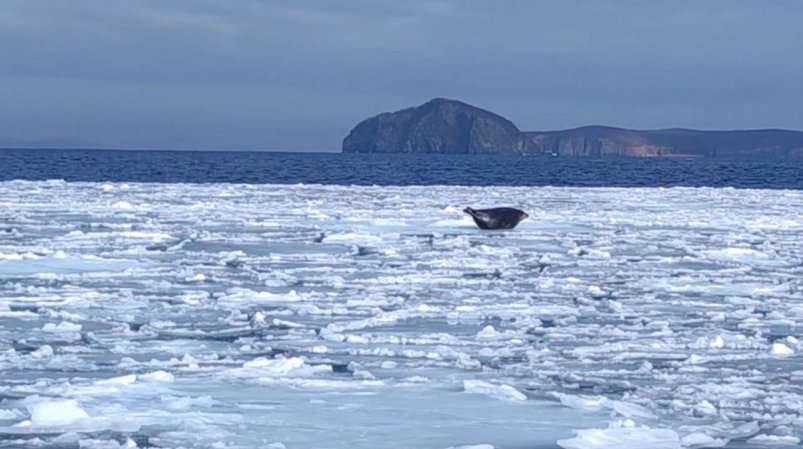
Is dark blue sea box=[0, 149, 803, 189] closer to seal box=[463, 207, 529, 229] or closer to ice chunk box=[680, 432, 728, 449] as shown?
seal box=[463, 207, 529, 229]

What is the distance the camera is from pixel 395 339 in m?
7.27

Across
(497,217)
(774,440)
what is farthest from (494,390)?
(497,217)

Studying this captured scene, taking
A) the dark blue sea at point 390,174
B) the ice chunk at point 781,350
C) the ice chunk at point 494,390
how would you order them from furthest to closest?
the dark blue sea at point 390,174 → the ice chunk at point 781,350 → the ice chunk at point 494,390

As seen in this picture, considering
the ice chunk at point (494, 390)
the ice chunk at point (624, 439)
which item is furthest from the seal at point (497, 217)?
the ice chunk at point (624, 439)

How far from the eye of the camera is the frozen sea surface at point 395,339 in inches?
204

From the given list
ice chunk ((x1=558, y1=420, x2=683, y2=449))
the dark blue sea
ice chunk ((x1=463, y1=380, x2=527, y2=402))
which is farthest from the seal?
the dark blue sea

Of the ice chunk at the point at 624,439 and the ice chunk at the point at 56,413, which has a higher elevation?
the ice chunk at the point at 624,439

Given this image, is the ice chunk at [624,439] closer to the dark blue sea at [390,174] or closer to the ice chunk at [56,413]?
the ice chunk at [56,413]

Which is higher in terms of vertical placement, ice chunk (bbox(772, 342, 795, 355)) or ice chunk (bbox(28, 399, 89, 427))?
ice chunk (bbox(772, 342, 795, 355))

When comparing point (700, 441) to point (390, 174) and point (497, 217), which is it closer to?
point (497, 217)

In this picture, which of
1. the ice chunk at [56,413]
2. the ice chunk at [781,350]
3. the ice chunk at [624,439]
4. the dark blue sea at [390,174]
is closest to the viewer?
the ice chunk at [624,439]

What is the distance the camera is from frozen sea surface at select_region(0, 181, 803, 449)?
5.17 metres

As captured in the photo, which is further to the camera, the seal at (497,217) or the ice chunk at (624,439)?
the seal at (497,217)

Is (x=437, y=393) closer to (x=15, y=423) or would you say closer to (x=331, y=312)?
(x=15, y=423)
